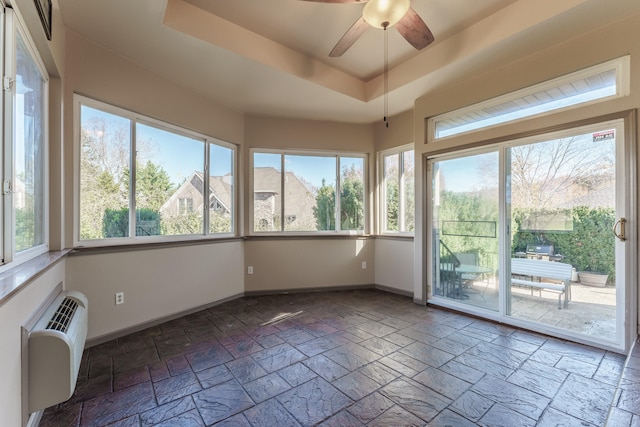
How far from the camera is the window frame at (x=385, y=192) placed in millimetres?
4396

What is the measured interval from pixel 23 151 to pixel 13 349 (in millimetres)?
1150

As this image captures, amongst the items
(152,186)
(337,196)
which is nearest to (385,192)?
(337,196)

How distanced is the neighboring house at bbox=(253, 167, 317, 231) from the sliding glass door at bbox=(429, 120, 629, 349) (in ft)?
5.99

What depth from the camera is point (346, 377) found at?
2.08m

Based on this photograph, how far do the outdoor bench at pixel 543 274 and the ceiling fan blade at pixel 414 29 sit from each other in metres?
2.32

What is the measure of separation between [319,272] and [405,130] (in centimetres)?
247

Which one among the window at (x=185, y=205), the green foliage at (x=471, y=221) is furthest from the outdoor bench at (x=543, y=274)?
the window at (x=185, y=205)

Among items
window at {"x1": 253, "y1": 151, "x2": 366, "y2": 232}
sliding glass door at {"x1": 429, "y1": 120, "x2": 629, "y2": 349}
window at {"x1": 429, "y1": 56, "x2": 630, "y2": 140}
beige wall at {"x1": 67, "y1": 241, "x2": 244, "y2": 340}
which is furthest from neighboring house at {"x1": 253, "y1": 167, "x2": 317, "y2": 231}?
window at {"x1": 429, "y1": 56, "x2": 630, "y2": 140}

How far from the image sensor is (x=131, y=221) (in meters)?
2.88

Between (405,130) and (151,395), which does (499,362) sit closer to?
(151,395)

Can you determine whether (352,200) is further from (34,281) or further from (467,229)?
(34,281)

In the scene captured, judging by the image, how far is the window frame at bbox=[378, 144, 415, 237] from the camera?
4396 mm

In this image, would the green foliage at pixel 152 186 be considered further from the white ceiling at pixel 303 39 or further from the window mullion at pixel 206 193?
the white ceiling at pixel 303 39

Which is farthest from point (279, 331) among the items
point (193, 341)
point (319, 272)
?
point (319, 272)
